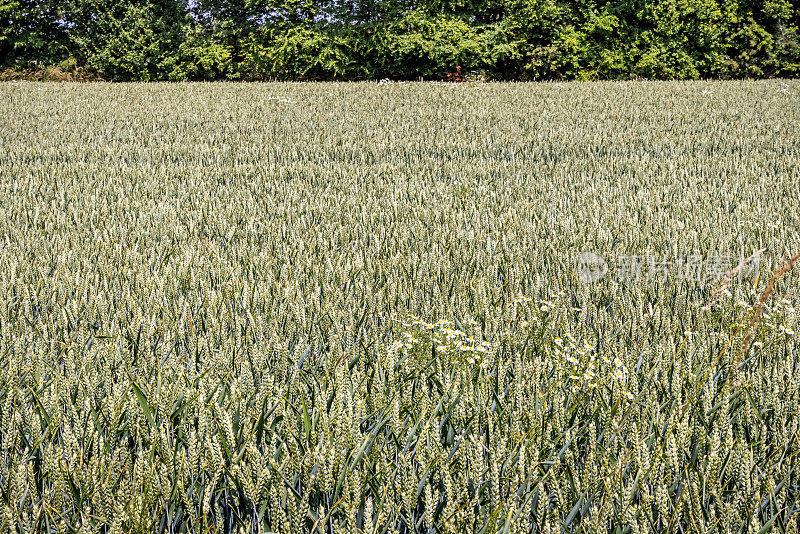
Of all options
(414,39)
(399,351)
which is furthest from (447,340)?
(414,39)

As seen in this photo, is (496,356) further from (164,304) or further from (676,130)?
(676,130)

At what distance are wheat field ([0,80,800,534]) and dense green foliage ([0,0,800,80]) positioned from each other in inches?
563

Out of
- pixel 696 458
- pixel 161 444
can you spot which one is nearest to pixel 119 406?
pixel 161 444

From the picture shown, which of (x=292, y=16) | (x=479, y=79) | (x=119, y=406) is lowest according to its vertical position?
(x=119, y=406)

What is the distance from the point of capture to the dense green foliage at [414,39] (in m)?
18.8

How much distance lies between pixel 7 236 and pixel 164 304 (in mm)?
1639

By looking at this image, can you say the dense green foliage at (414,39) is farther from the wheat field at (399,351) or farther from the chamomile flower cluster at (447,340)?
the chamomile flower cluster at (447,340)

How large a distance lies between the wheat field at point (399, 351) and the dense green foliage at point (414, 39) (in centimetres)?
1429

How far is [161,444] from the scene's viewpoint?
1.49 meters

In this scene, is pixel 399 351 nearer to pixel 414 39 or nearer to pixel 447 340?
pixel 447 340

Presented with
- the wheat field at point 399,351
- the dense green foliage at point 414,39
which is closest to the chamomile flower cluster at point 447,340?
the wheat field at point 399,351

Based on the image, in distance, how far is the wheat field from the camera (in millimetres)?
1368

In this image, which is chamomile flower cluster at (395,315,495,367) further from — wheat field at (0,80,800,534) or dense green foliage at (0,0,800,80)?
dense green foliage at (0,0,800,80)

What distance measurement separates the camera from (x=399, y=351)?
213 cm
